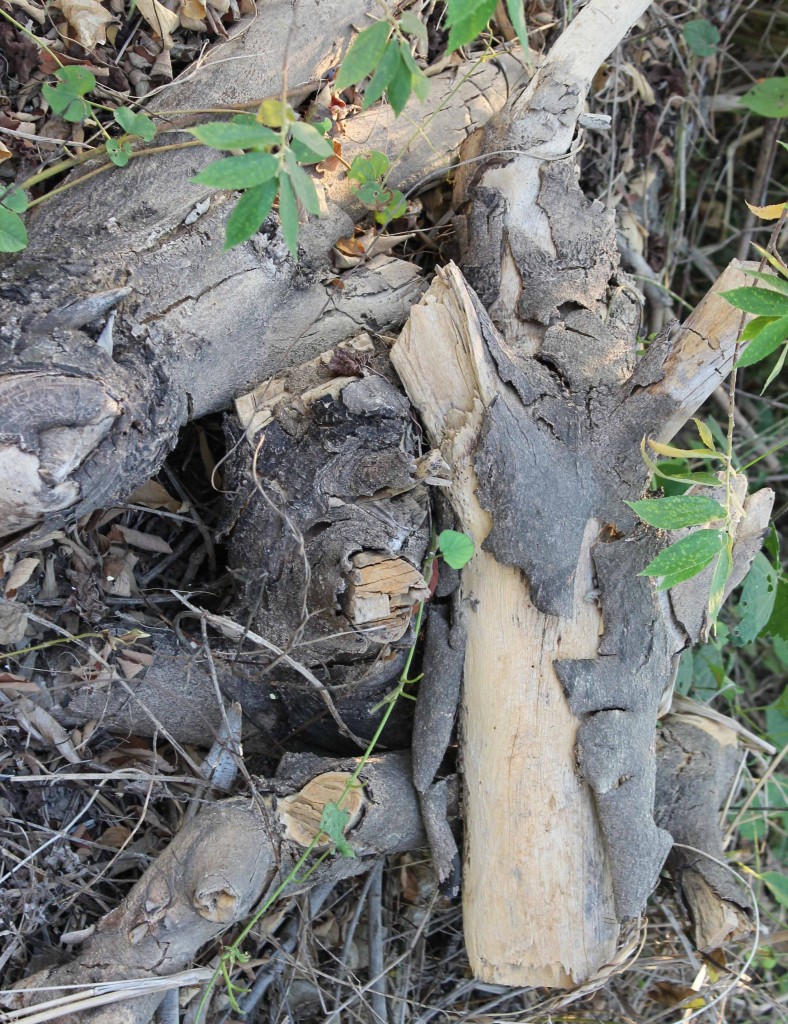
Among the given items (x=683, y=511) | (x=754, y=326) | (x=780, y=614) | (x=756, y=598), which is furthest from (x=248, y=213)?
(x=780, y=614)

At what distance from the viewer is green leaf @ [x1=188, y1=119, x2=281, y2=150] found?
1.12m

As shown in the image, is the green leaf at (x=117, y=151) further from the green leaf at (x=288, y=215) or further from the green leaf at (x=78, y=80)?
the green leaf at (x=288, y=215)

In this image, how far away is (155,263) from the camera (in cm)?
162

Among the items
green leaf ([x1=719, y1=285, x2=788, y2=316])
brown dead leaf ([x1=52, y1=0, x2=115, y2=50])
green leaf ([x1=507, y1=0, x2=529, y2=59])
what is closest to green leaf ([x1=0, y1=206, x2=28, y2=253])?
brown dead leaf ([x1=52, y1=0, x2=115, y2=50])

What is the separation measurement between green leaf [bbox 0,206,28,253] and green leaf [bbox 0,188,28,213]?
2.0 inches

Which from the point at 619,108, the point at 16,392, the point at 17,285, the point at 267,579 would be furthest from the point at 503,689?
the point at 619,108

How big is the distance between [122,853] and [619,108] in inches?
92.3

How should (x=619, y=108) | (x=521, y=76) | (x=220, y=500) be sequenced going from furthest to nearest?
(x=619, y=108) < (x=521, y=76) < (x=220, y=500)

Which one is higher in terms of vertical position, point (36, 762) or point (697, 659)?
point (36, 762)

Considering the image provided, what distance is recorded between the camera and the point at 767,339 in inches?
58.8

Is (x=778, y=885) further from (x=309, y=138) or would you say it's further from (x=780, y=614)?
(x=309, y=138)

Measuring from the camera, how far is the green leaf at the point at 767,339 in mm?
1483

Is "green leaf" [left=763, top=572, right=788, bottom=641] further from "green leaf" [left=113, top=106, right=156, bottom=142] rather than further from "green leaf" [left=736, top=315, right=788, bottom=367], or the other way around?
"green leaf" [left=113, top=106, right=156, bottom=142]

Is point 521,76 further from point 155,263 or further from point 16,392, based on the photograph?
point 16,392
